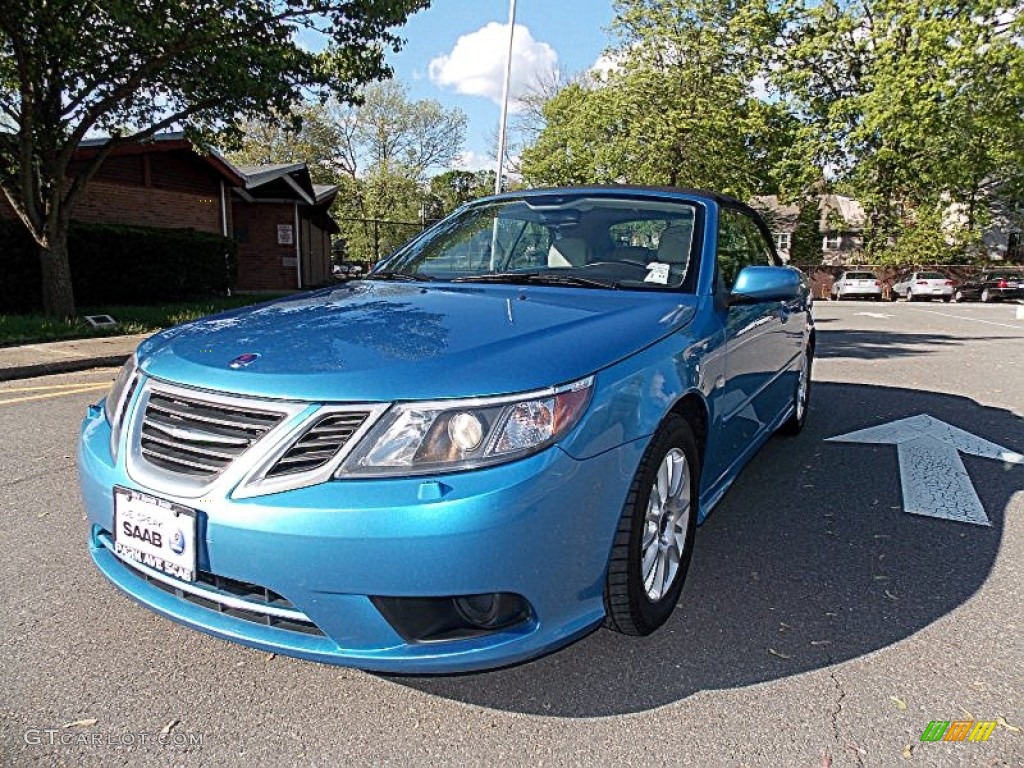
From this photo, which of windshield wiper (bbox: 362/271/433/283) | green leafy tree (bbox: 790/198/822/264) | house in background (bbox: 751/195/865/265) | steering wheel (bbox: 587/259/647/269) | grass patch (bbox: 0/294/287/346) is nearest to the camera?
steering wheel (bbox: 587/259/647/269)

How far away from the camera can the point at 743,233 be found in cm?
393

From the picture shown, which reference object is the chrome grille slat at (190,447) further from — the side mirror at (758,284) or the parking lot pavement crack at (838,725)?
the side mirror at (758,284)

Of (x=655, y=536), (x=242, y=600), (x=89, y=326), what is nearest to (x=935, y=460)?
(x=655, y=536)

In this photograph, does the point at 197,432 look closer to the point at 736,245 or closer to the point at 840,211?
the point at 736,245

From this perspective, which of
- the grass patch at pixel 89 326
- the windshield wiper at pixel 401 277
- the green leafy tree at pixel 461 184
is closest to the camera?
the windshield wiper at pixel 401 277

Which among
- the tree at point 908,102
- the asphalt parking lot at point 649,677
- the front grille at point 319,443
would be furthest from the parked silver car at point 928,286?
the front grille at point 319,443

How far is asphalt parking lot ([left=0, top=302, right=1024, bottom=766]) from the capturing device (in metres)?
1.87

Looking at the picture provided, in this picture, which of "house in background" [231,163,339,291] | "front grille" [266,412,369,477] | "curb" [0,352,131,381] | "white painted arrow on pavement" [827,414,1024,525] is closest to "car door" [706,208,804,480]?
"white painted arrow on pavement" [827,414,1024,525]

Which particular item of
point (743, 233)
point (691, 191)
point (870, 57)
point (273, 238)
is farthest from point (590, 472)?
point (870, 57)

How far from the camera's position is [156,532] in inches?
74.5

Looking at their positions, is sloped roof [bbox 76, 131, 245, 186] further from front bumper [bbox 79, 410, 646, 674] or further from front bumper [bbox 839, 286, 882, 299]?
front bumper [bbox 839, 286, 882, 299]

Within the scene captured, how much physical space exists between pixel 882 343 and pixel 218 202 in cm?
1557

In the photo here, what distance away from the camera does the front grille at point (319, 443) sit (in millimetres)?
1761

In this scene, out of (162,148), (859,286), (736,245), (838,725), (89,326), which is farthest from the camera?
(859,286)
